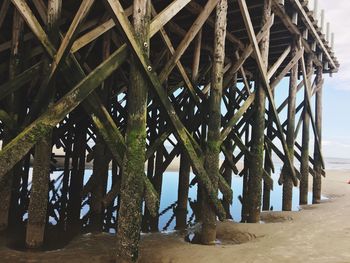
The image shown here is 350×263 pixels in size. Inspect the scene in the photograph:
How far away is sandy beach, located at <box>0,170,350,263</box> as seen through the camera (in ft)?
13.5

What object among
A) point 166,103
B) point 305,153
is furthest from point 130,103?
point 305,153

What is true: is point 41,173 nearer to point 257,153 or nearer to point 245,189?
point 257,153

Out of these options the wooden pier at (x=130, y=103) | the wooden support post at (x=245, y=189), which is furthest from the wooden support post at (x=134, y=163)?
the wooden support post at (x=245, y=189)

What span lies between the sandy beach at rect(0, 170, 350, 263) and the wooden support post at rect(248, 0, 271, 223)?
1.22 feet

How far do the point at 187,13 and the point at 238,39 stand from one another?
1.82m

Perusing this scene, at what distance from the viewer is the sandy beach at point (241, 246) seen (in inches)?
163

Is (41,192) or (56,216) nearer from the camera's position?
(41,192)

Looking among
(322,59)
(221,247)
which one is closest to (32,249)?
(221,247)

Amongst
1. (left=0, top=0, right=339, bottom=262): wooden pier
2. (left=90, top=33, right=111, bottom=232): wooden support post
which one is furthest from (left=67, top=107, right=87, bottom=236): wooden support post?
(left=90, top=33, right=111, bottom=232): wooden support post

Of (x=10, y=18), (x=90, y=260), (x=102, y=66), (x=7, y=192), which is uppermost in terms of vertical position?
(x=10, y=18)

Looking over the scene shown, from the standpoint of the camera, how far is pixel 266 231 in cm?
553

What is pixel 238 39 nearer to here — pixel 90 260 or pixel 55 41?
pixel 55 41

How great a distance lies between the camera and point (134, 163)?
12.2 ft

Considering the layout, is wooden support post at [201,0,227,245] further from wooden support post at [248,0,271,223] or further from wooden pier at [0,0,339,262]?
wooden support post at [248,0,271,223]
